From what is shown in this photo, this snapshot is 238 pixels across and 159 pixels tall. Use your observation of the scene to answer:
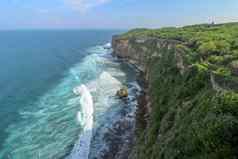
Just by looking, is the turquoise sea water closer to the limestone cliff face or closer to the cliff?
the limestone cliff face

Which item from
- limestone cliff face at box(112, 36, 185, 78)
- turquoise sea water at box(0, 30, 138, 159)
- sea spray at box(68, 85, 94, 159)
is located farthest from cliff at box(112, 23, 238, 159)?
limestone cliff face at box(112, 36, 185, 78)

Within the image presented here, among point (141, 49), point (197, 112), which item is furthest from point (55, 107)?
point (141, 49)

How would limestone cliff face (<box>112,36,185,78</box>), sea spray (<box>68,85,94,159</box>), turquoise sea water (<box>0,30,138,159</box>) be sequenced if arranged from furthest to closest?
limestone cliff face (<box>112,36,185,78</box>) < turquoise sea water (<box>0,30,138,159</box>) < sea spray (<box>68,85,94,159</box>)

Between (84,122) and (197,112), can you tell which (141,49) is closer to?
(84,122)

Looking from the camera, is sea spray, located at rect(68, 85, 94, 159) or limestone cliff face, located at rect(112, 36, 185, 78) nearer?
sea spray, located at rect(68, 85, 94, 159)

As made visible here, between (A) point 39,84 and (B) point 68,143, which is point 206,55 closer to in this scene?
(B) point 68,143

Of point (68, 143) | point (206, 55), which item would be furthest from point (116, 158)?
point (206, 55)

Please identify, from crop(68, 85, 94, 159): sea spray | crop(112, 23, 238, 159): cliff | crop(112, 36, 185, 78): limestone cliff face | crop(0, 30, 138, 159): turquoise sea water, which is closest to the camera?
crop(112, 23, 238, 159): cliff

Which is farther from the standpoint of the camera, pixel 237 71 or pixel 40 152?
pixel 40 152
